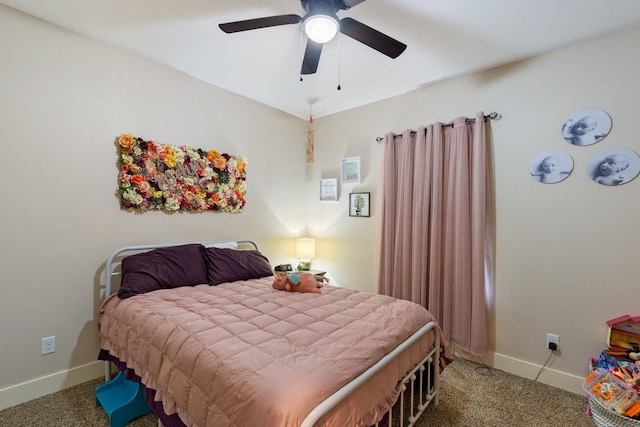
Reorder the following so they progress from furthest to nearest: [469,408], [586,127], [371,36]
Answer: [586,127], [469,408], [371,36]

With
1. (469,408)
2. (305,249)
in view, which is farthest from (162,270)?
(469,408)

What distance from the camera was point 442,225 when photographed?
288 cm

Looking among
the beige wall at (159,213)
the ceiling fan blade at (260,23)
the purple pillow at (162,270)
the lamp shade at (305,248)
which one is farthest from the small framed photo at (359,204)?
the ceiling fan blade at (260,23)

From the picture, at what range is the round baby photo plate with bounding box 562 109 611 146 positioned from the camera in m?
2.18

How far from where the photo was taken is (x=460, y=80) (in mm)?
2863

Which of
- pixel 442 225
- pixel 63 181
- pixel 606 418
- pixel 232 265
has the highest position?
pixel 63 181

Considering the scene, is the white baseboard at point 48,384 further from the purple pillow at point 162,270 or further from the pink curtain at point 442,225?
the pink curtain at point 442,225

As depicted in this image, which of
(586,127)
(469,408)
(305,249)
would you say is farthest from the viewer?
(305,249)

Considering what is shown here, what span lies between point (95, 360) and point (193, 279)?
3.17 ft

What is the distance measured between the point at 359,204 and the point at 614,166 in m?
2.24

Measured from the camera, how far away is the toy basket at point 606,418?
162 centimetres

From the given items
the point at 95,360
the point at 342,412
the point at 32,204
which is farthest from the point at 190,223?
the point at 342,412

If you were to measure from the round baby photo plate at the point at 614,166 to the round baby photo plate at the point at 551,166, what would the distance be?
14 cm

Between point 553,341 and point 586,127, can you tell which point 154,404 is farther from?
point 586,127
